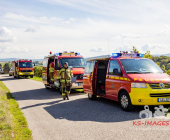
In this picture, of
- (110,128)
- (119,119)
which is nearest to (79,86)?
(119,119)

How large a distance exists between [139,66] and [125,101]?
149cm

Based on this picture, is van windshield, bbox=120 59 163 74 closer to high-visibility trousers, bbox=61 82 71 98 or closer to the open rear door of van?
the open rear door of van

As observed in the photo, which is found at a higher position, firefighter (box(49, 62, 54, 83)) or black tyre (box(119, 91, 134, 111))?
firefighter (box(49, 62, 54, 83))

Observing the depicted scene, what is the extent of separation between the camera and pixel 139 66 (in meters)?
8.55

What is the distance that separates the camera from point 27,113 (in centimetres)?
849

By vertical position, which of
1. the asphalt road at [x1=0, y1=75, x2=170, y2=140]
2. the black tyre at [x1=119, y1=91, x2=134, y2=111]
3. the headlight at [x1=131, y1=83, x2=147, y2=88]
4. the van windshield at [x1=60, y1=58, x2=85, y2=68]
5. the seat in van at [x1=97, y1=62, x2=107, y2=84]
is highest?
the van windshield at [x1=60, y1=58, x2=85, y2=68]

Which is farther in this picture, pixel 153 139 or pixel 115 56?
pixel 115 56

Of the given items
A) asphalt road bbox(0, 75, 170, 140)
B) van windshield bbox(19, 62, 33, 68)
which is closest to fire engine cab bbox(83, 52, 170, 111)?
asphalt road bbox(0, 75, 170, 140)

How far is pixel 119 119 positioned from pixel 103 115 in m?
0.79

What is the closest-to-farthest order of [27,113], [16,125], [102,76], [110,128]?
[110,128], [16,125], [27,113], [102,76]

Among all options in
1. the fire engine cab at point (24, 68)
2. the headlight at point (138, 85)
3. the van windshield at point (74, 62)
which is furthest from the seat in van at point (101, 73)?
the fire engine cab at point (24, 68)

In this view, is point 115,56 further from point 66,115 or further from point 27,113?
point 27,113

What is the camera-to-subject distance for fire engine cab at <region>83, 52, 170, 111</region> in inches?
291

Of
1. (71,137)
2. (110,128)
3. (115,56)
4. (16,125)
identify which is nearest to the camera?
(71,137)
